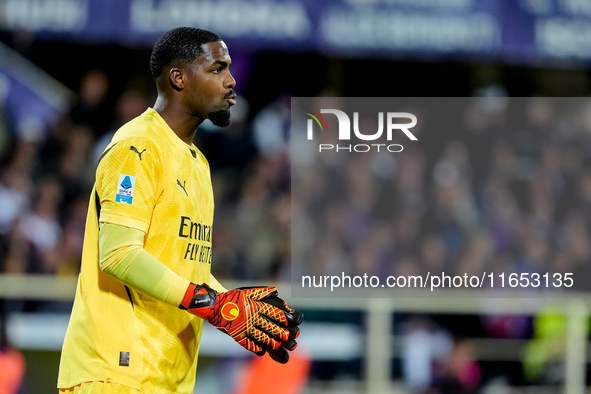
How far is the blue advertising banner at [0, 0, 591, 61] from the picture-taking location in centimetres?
704

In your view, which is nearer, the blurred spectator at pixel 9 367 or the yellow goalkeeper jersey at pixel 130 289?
the yellow goalkeeper jersey at pixel 130 289

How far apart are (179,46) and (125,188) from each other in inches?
23.0

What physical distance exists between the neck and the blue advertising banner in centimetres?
422

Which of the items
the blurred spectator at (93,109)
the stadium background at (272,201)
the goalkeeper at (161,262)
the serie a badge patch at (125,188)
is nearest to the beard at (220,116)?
the goalkeeper at (161,262)

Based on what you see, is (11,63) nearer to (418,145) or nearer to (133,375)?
(418,145)

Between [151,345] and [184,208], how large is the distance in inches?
18.3

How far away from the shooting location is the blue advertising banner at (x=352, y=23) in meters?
7.04

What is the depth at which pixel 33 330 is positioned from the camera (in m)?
6.64

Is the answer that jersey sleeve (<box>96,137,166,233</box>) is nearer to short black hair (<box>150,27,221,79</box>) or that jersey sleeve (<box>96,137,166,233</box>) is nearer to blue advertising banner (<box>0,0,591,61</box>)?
short black hair (<box>150,27,221,79</box>)

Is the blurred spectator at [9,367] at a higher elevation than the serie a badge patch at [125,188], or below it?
below

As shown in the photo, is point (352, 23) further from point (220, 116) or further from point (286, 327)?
point (286, 327)

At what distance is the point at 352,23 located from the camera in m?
7.20

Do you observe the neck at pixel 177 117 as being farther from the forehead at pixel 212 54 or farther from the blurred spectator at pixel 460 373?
the blurred spectator at pixel 460 373

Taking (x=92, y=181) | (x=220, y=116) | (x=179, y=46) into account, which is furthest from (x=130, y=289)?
(x=92, y=181)
